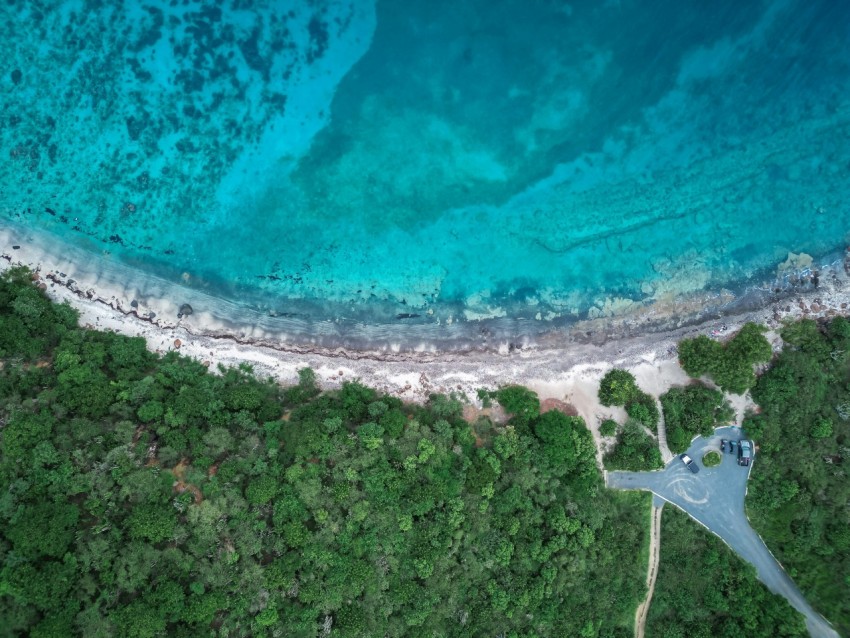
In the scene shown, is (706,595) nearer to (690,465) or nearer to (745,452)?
(690,465)

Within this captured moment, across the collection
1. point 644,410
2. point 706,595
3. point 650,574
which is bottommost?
point 706,595

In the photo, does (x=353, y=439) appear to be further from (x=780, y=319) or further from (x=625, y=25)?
(x=625, y=25)

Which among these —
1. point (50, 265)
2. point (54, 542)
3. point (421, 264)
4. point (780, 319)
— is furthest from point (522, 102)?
point (54, 542)

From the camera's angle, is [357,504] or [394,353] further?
[394,353]

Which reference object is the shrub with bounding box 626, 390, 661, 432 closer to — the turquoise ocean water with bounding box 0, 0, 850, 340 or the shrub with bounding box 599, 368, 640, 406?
the shrub with bounding box 599, 368, 640, 406

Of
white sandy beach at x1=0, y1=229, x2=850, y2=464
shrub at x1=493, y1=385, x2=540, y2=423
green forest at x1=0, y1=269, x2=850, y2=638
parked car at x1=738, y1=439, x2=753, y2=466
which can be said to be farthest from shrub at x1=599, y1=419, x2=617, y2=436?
parked car at x1=738, y1=439, x2=753, y2=466

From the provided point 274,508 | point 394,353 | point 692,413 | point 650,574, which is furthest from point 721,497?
point 274,508

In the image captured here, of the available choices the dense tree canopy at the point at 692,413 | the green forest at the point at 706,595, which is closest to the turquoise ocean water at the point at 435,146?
the dense tree canopy at the point at 692,413

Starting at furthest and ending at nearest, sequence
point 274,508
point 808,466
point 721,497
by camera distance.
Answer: point 721,497 < point 808,466 < point 274,508
